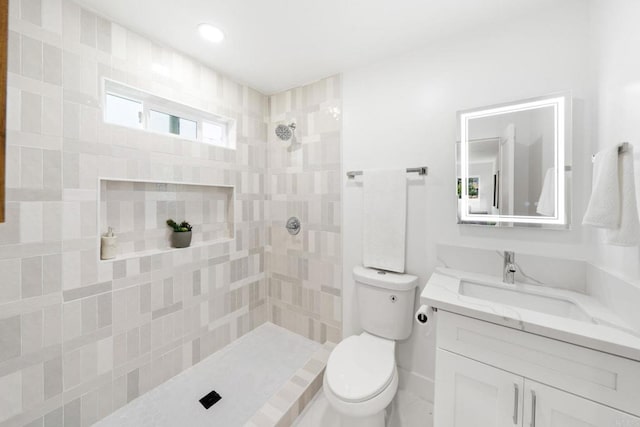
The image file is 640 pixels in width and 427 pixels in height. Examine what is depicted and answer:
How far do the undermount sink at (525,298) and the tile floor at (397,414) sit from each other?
0.86 m

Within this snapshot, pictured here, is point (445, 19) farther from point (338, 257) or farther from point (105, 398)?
point (105, 398)

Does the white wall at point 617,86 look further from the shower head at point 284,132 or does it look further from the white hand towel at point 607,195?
the shower head at point 284,132

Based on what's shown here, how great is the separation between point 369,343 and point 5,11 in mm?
1971

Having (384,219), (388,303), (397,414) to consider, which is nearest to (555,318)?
(388,303)

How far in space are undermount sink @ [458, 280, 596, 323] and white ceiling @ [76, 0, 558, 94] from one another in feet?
4.91

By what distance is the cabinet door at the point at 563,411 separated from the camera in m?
0.81

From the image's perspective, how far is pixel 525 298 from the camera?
1266mm

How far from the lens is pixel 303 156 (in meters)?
2.15

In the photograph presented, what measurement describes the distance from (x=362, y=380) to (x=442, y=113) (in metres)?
1.63

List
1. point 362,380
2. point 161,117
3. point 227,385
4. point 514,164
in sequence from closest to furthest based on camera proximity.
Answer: point 362,380 < point 514,164 < point 227,385 < point 161,117

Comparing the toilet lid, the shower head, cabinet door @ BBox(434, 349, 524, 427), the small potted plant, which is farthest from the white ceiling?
the toilet lid

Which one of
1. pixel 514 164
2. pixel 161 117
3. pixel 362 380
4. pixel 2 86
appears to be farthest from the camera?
pixel 161 117

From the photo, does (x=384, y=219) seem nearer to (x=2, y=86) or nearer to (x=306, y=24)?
(x=306, y=24)

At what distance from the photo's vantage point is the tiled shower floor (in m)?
1.40
